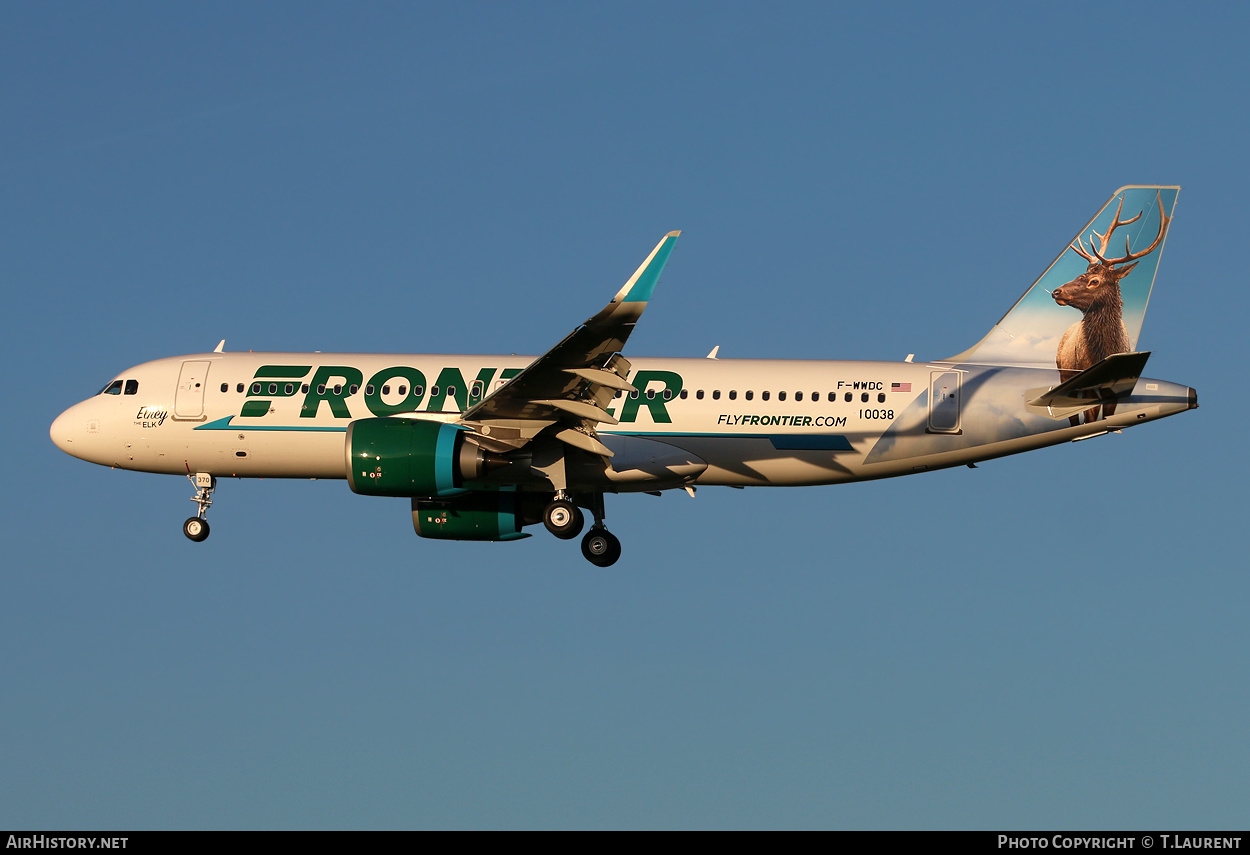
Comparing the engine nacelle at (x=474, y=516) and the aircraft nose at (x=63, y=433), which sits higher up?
the aircraft nose at (x=63, y=433)

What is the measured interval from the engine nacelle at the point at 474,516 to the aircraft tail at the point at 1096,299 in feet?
41.0

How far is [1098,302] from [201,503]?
24.8 m

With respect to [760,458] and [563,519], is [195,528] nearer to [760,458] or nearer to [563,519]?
[563,519]

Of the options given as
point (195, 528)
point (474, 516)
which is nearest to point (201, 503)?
point (195, 528)

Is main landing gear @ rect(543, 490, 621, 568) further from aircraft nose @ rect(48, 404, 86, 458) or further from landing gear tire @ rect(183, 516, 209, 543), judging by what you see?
aircraft nose @ rect(48, 404, 86, 458)

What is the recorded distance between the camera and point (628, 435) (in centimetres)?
3766

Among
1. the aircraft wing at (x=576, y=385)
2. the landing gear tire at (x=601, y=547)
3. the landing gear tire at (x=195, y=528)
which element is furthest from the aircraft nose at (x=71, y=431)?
the landing gear tire at (x=601, y=547)

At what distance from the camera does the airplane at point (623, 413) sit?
117 ft

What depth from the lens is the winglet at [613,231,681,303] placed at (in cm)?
→ 3100

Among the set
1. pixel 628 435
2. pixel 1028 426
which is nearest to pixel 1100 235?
pixel 1028 426

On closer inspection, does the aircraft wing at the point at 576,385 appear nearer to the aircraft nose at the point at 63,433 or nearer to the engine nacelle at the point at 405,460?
the engine nacelle at the point at 405,460

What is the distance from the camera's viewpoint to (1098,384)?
36.0 metres
